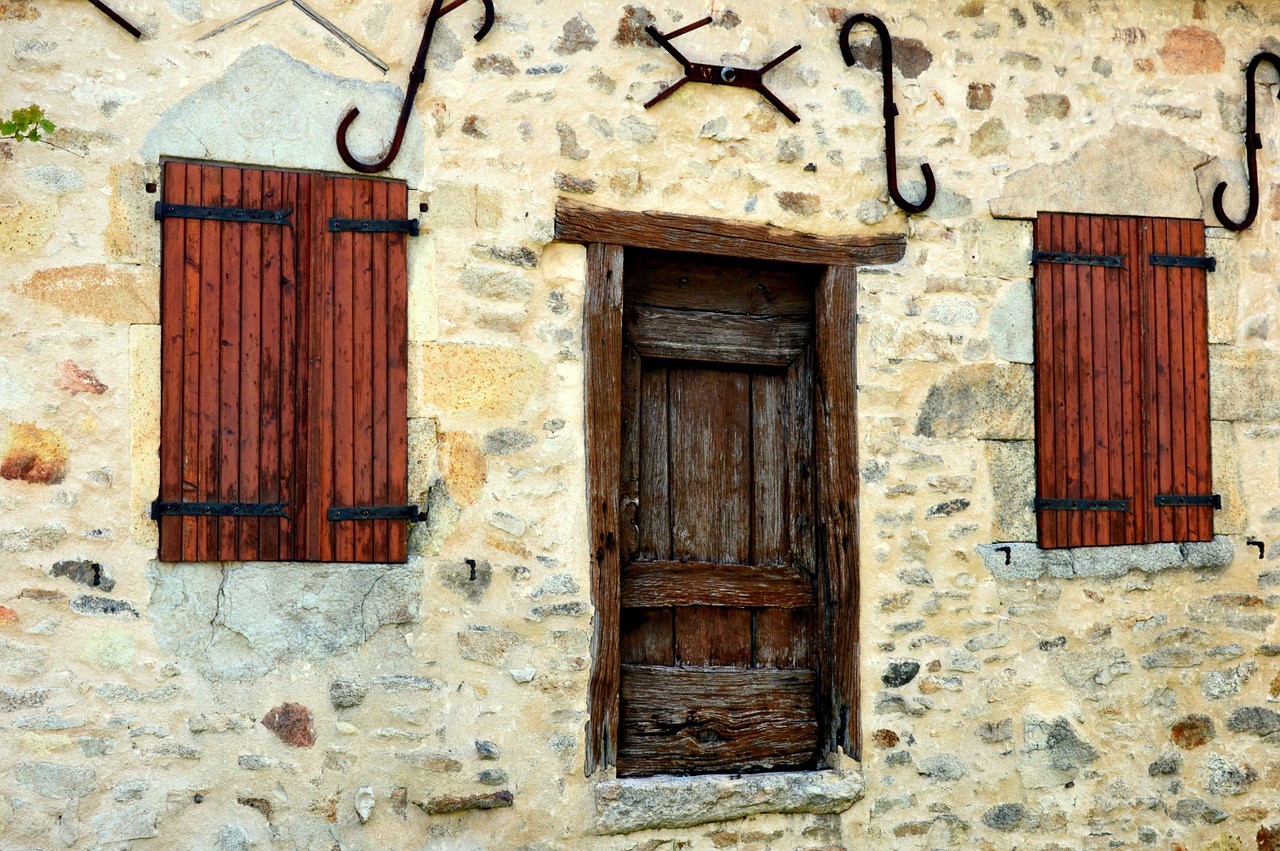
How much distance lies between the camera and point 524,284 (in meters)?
4.14

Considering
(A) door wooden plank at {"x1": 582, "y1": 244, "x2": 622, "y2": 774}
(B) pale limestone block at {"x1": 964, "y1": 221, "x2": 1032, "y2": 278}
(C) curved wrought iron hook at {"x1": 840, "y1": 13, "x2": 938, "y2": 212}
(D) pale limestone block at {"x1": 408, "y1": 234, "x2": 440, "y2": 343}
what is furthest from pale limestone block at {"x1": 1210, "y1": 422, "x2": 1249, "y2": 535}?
(D) pale limestone block at {"x1": 408, "y1": 234, "x2": 440, "y2": 343}

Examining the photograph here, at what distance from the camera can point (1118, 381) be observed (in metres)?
4.73

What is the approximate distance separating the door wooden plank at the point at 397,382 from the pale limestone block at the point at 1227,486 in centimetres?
302

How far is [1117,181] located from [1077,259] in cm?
35

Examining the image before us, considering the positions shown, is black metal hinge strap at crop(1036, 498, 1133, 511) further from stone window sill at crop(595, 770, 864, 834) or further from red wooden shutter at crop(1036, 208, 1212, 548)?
stone window sill at crop(595, 770, 864, 834)

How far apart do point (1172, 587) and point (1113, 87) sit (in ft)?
6.16

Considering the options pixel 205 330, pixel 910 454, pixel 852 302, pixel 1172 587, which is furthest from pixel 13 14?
pixel 1172 587

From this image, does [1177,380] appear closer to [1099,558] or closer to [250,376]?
[1099,558]

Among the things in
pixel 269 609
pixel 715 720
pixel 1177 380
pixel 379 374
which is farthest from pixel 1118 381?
pixel 269 609

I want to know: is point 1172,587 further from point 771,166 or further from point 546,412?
point 546,412

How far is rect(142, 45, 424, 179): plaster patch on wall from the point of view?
383cm

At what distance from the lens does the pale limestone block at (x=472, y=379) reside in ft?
13.2

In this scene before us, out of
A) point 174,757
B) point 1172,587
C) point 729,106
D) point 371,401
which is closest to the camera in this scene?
point 174,757

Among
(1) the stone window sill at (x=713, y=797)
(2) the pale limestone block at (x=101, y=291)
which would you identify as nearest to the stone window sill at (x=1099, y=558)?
(1) the stone window sill at (x=713, y=797)
